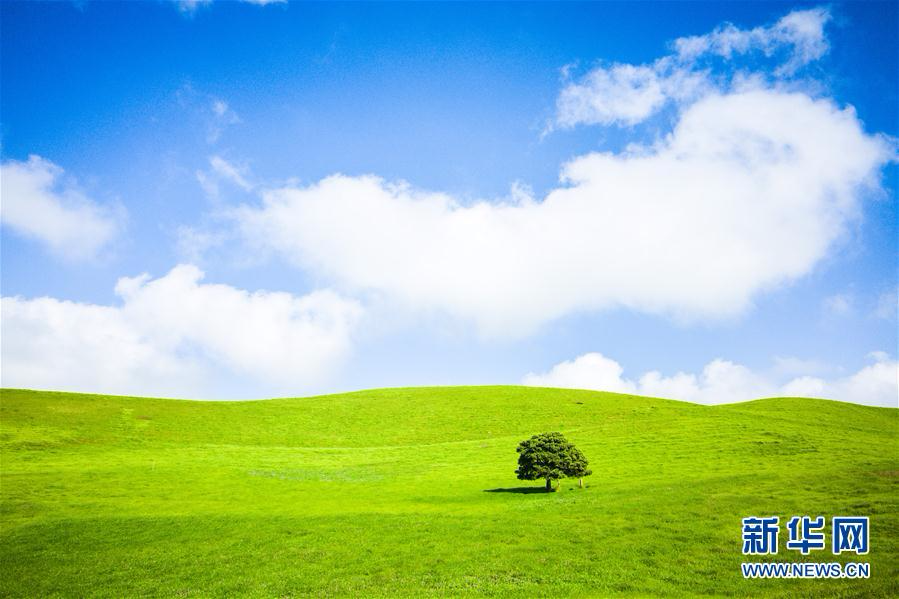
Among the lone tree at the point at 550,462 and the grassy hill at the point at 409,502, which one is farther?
the lone tree at the point at 550,462

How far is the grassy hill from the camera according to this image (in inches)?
1032

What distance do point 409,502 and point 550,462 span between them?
47.9 feet

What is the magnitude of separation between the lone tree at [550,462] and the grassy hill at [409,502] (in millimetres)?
2423

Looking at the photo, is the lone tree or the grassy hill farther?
the lone tree

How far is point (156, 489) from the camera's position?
→ 54.3m

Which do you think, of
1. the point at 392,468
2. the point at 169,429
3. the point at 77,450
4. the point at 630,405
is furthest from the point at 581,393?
the point at 77,450

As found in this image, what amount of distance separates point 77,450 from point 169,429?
17231 millimetres

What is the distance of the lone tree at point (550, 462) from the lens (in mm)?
50469

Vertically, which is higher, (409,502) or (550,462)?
(550,462)

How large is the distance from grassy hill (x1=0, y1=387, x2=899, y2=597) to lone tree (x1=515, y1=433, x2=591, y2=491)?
2423mm

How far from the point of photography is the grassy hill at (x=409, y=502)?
26.2m

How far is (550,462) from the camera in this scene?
50.7 metres

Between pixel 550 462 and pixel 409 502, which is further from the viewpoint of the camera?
pixel 550 462

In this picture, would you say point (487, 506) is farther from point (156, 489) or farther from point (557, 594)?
point (156, 489)
